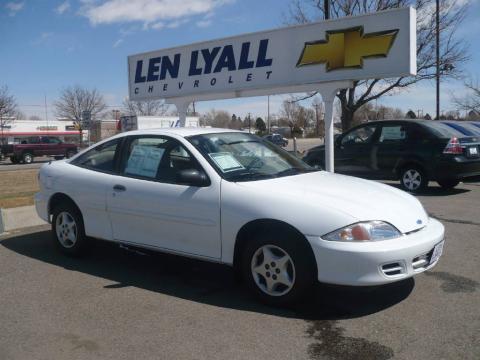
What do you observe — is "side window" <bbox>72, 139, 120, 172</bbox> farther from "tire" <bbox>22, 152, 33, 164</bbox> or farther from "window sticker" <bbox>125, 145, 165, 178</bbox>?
"tire" <bbox>22, 152, 33, 164</bbox>

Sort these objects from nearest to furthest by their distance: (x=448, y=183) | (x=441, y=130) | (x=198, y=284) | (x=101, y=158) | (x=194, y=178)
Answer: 1. (x=194, y=178)
2. (x=198, y=284)
3. (x=101, y=158)
4. (x=441, y=130)
5. (x=448, y=183)

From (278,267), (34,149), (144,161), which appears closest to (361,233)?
(278,267)

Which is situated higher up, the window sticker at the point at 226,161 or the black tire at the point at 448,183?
the window sticker at the point at 226,161

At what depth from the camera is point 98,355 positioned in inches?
134

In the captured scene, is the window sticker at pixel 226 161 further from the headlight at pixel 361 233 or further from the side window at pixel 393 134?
the side window at pixel 393 134

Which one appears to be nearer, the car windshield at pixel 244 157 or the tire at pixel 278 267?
the tire at pixel 278 267

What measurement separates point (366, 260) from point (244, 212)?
109cm

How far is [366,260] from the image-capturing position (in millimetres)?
3729

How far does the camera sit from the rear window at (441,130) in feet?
33.0

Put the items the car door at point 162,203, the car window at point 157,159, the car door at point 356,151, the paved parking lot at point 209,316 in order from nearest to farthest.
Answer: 1. the paved parking lot at point 209,316
2. the car door at point 162,203
3. the car window at point 157,159
4. the car door at point 356,151

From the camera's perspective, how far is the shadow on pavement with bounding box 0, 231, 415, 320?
163 inches

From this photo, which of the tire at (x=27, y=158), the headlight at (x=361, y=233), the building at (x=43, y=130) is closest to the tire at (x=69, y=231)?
the headlight at (x=361, y=233)

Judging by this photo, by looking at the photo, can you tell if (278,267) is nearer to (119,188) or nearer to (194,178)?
(194,178)

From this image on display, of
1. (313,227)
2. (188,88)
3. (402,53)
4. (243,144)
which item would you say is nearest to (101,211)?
(243,144)
